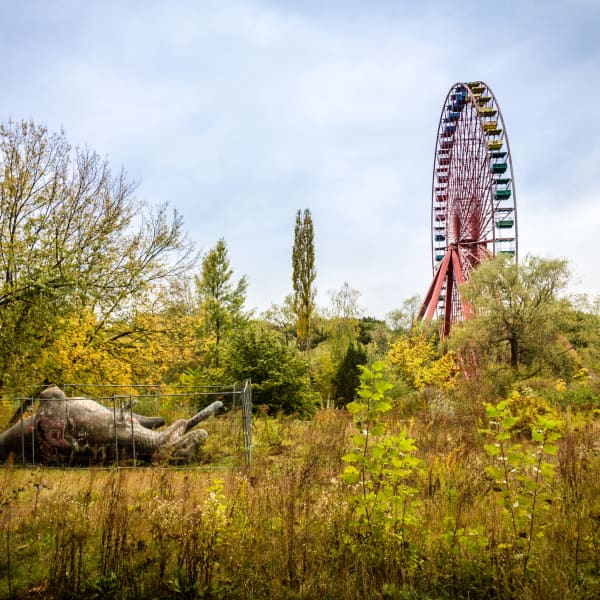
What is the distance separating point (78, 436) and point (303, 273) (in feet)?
56.8

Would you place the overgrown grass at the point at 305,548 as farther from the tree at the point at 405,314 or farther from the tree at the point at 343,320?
the tree at the point at 405,314

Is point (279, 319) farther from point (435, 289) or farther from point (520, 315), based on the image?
point (520, 315)

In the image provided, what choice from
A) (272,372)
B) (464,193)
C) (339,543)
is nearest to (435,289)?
(464,193)

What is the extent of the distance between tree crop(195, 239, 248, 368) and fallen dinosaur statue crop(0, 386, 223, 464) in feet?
42.9

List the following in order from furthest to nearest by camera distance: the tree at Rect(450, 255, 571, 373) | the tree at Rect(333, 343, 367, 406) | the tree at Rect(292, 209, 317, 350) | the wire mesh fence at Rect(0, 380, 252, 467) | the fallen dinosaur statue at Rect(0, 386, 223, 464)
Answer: the tree at Rect(292, 209, 317, 350) → the tree at Rect(333, 343, 367, 406) → the tree at Rect(450, 255, 571, 373) → the fallen dinosaur statue at Rect(0, 386, 223, 464) → the wire mesh fence at Rect(0, 380, 252, 467)

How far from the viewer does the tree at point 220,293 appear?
22.0 m

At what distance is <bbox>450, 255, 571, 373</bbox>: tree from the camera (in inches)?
692

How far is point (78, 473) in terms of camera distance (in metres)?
7.55

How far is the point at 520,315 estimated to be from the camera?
18.0 meters

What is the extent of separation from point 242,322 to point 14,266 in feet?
43.8

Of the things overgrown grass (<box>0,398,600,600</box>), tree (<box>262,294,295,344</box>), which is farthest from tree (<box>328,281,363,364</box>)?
overgrown grass (<box>0,398,600,600</box>)

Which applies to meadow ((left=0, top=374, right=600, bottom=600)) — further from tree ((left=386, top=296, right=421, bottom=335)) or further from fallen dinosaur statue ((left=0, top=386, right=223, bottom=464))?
tree ((left=386, top=296, right=421, bottom=335))

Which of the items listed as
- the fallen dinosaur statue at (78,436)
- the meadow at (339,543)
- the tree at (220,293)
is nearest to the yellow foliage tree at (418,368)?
the tree at (220,293)

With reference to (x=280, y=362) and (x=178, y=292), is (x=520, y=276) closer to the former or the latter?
(x=280, y=362)
